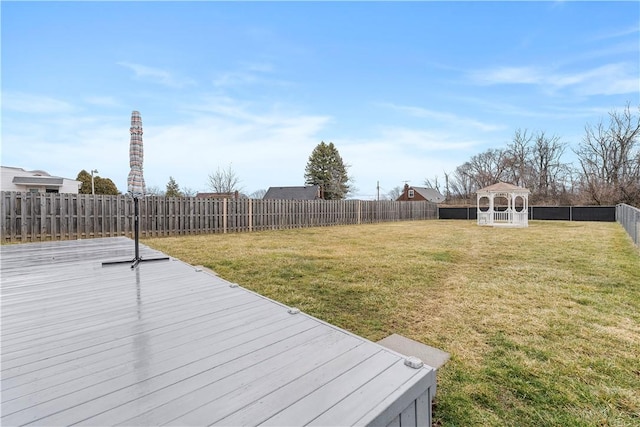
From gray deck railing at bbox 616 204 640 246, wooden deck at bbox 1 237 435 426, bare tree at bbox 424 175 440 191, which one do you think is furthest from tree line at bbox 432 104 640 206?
wooden deck at bbox 1 237 435 426

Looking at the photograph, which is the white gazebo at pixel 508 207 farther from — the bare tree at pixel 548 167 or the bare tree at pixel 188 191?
the bare tree at pixel 188 191

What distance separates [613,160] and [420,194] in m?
19.3

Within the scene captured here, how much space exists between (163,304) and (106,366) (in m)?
1.04

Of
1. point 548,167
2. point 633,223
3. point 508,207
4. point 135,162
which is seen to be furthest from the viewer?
point 548,167

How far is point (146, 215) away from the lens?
35.7 feet

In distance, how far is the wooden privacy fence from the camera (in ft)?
29.1

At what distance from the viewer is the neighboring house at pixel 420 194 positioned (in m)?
40.6

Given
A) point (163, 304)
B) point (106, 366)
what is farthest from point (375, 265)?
point (106, 366)

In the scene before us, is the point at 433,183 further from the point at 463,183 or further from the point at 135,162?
the point at 135,162

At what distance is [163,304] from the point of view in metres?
2.56

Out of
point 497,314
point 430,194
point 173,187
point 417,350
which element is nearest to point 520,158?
point 430,194

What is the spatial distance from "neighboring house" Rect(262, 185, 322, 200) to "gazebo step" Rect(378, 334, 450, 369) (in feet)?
102

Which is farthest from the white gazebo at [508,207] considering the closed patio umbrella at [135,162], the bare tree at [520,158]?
the closed patio umbrella at [135,162]

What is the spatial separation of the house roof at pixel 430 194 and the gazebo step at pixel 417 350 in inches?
1572
